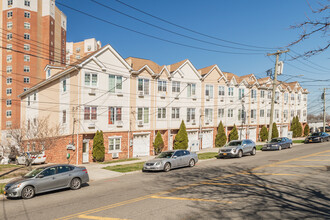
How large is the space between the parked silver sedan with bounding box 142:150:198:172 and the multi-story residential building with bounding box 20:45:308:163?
8.40 meters

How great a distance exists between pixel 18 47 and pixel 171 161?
57.4 metres

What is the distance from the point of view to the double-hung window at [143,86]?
29161 mm

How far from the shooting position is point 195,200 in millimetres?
10172

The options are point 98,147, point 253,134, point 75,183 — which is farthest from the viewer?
point 253,134

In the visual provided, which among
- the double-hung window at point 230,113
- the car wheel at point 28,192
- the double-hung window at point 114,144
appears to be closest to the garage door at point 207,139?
the double-hung window at point 230,113

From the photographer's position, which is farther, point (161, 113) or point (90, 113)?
point (161, 113)

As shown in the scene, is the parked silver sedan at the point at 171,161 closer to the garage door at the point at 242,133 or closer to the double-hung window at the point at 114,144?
the double-hung window at the point at 114,144

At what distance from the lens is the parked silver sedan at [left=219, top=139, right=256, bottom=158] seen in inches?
947

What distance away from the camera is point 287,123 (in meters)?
51.1

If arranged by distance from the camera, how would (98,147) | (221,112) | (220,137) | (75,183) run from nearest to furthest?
1. (75,183)
2. (98,147)
3. (220,137)
4. (221,112)

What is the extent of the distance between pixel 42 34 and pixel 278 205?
68389mm

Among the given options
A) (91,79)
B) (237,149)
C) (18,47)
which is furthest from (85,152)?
(18,47)

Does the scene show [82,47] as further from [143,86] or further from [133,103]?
[133,103]

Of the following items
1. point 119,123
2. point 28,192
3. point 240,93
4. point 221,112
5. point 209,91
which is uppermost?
point 240,93
